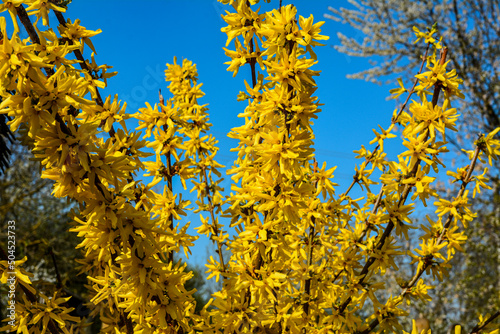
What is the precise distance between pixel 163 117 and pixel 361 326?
1.69 metres

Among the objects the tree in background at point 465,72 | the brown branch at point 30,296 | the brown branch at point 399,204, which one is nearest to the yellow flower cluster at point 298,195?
the brown branch at point 399,204

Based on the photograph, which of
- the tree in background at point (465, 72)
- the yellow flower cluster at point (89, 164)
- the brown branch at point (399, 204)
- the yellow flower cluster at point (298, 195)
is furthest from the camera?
the tree in background at point (465, 72)

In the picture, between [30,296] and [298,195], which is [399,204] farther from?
[30,296]

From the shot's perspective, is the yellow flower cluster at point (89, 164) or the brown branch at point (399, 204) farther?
the brown branch at point (399, 204)

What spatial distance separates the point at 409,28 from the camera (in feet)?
30.0

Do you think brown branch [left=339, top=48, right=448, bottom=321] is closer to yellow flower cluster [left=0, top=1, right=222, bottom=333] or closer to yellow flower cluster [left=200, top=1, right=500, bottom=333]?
yellow flower cluster [left=200, top=1, right=500, bottom=333]

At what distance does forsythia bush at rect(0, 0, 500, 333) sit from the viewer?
137 centimetres

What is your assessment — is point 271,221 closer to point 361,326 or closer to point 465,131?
point 361,326

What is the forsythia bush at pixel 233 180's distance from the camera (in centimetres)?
137

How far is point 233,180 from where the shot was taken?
6.50 ft

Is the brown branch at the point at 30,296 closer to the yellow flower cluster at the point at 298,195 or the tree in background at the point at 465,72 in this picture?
the yellow flower cluster at the point at 298,195

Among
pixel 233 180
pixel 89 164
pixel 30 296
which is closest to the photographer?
pixel 89 164

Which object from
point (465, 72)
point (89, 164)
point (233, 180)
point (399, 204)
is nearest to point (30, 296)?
point (89, 164)

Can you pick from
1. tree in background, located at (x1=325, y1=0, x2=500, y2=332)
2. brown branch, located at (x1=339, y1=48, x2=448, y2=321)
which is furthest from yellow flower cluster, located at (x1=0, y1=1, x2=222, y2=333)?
tree in background, located at (x1=325, y1=0, x2=500, y2=332)
